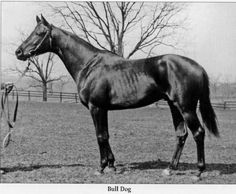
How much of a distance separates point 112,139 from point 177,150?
3839 mm

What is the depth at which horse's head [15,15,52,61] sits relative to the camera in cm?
556

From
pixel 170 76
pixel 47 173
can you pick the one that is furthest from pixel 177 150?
pixel 47 173

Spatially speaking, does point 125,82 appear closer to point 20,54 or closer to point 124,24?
point 20,54

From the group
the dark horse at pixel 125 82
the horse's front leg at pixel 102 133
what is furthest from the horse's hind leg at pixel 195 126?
the horse's front leg at pixel 102 133

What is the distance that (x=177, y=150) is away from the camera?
18.3 feet

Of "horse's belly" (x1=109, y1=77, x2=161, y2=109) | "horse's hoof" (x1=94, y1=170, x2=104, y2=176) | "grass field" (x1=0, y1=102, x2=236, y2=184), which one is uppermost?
"horse's belly" (x1=109, y1=77, x2=161, y2=109)

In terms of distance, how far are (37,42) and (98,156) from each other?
2.68 m

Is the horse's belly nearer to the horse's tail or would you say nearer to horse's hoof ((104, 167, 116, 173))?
the horse's tail

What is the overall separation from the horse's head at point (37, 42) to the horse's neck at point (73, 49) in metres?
0.12

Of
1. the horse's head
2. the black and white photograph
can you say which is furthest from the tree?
the horse's head

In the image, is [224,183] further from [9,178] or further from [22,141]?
[22,141]

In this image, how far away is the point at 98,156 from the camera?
22.1 ft

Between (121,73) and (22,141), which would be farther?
(22,141)

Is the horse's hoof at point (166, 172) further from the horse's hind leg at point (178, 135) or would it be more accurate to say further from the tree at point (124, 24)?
the tree at point (124, 24)
